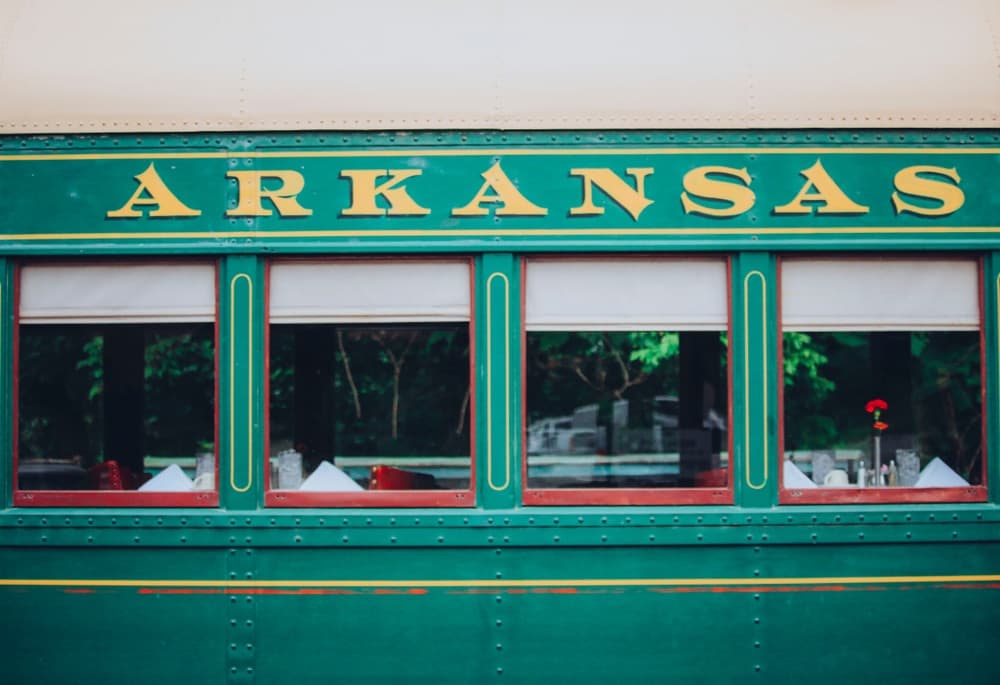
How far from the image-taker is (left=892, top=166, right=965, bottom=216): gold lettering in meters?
3.27

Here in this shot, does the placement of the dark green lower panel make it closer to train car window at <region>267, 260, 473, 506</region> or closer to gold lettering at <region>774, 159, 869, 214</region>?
train car window at <region>267, 260, 473, 506</region>

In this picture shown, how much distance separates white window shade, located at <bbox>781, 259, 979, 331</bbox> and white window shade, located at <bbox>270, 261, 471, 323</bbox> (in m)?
1.16

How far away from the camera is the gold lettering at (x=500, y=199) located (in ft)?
10.7

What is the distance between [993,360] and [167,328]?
318 cm

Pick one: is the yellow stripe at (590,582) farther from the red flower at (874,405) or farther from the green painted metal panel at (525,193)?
the green painted metal panel at (525,193)

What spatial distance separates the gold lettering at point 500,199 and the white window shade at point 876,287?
3.02ft

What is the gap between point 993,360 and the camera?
3.29 metres

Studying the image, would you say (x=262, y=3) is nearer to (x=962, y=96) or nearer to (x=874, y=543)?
(x=962, y=96)

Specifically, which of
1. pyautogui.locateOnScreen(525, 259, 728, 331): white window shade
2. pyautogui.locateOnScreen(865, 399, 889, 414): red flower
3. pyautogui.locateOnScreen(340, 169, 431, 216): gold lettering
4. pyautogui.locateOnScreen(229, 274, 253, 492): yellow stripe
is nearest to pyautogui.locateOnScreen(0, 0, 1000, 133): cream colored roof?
pyautogui.locateOnScreen(340, 169, 431, 216): gold lettering

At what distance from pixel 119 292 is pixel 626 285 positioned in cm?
178

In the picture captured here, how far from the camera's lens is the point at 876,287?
3.31 meters

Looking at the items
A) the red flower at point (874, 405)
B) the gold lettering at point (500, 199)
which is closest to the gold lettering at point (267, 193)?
the gold lettering at point (500, 199)

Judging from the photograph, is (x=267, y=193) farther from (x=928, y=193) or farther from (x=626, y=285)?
(x=928, y=193)

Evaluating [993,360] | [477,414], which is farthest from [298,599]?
[993,360]
